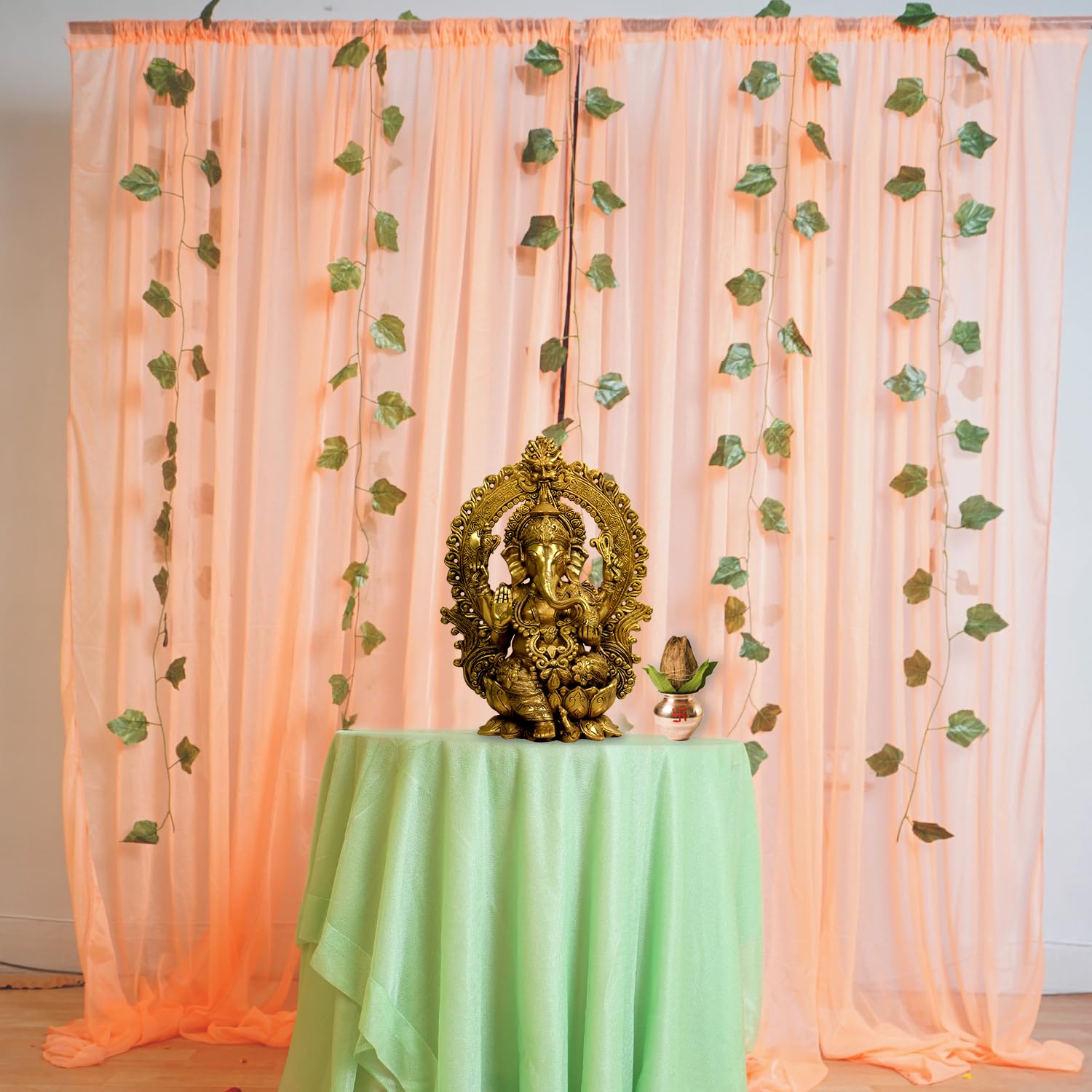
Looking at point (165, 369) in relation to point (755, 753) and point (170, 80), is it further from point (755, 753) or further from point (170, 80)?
point (755, 753)

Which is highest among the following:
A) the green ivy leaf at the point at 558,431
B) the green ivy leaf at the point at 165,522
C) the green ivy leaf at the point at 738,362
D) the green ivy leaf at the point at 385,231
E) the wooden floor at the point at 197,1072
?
the green ivy leaf at the point at 385,231

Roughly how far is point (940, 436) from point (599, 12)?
1549 mm

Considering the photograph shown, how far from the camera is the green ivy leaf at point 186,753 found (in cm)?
265

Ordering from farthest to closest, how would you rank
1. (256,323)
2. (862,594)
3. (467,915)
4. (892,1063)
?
1. (256,323)
2. (862,594)
3. (892,1063)
4. (467,915)

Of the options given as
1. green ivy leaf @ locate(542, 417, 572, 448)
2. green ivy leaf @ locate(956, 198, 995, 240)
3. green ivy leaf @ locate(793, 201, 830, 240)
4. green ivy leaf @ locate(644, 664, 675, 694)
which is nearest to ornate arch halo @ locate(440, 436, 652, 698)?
green ivy leaf @ locate(644, 664, 675, 694)

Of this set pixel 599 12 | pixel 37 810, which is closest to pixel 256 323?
pixel 599 12

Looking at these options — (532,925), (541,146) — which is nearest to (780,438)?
(541,146)

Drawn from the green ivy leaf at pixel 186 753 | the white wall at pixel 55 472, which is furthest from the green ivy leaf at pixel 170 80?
the green ivy leaf at pixel 186 753

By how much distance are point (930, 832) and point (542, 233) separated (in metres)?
1.75

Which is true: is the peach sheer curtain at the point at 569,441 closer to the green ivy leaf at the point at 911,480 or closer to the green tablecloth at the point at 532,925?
the green ivy leaf at the point at 911,480

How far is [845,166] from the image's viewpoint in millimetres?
2666

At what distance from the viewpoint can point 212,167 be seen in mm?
2699

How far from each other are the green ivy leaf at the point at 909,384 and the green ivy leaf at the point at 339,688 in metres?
1.54

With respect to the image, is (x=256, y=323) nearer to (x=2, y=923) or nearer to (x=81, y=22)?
(x=81, y=22)
